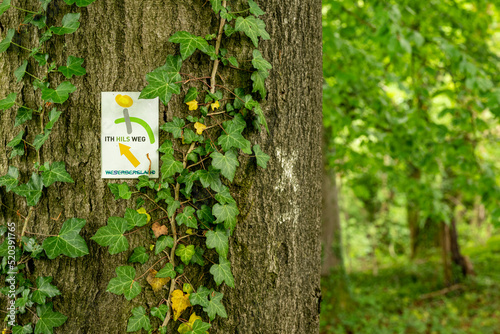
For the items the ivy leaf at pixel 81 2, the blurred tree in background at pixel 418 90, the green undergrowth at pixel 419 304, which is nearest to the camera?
the ivy leaf at pixel 81 2

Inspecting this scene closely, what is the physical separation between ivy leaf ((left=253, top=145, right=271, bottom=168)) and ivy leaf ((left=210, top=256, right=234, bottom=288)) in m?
0.34

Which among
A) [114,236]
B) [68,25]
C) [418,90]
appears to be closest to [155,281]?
[114,236]

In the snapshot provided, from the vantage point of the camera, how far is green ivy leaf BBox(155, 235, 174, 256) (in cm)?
112

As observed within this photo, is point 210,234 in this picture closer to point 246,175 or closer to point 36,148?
point 246,175

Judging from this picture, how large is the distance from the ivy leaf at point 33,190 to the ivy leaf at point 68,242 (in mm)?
129

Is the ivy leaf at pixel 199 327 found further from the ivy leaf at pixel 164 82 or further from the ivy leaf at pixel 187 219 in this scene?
the ivy leaf at pixel 164 82

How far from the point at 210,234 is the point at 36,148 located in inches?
24.8

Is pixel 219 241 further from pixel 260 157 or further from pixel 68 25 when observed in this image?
pixel 68 25

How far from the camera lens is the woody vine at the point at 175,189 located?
1.12m

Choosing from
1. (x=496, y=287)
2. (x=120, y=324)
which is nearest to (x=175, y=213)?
(x=120, y=324)

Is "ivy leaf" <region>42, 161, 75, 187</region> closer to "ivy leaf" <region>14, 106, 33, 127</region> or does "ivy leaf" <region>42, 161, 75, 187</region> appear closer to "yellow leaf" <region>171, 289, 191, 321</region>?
"ivy leaf" <region>14, 106, 33, 127</region>

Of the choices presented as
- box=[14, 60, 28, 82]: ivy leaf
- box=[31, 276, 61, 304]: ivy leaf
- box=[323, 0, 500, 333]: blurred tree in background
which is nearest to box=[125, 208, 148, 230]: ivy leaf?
box=[31, 276, 61, 304]: ivy leaf

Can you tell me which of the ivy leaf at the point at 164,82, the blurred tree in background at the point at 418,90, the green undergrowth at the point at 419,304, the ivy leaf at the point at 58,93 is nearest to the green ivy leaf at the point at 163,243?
the ivy leaf at the point at 164,82

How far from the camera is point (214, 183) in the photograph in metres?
1.13
